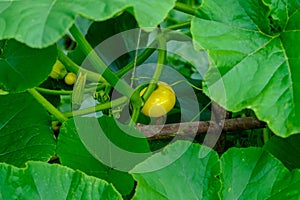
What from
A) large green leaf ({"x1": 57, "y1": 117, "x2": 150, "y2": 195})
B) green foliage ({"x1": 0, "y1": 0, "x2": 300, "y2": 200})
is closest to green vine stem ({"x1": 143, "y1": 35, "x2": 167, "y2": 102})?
green foliage ({"x1": 0, "y1": 0, "x2": 300, "y2": 200})

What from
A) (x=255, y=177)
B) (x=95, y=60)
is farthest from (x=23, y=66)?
(x=255, y=177)

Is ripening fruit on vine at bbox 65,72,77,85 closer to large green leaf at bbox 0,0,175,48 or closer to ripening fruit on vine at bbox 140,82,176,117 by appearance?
ripening fruit on vine at bbox 140,82,176,117

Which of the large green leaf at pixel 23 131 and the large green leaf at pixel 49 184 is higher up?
the large green leaf at pixel 49 184

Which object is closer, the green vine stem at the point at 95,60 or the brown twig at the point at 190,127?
the green vine stem at the point at 95,60

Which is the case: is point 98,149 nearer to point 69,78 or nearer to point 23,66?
point 23,66

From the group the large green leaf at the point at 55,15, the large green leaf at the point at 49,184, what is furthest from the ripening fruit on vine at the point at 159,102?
the large green leaf at the point at 55,15

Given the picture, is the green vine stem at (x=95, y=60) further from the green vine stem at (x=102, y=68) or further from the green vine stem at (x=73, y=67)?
the green vine stem at (x=73, y=67)

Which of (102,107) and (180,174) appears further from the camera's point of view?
(102,107)
